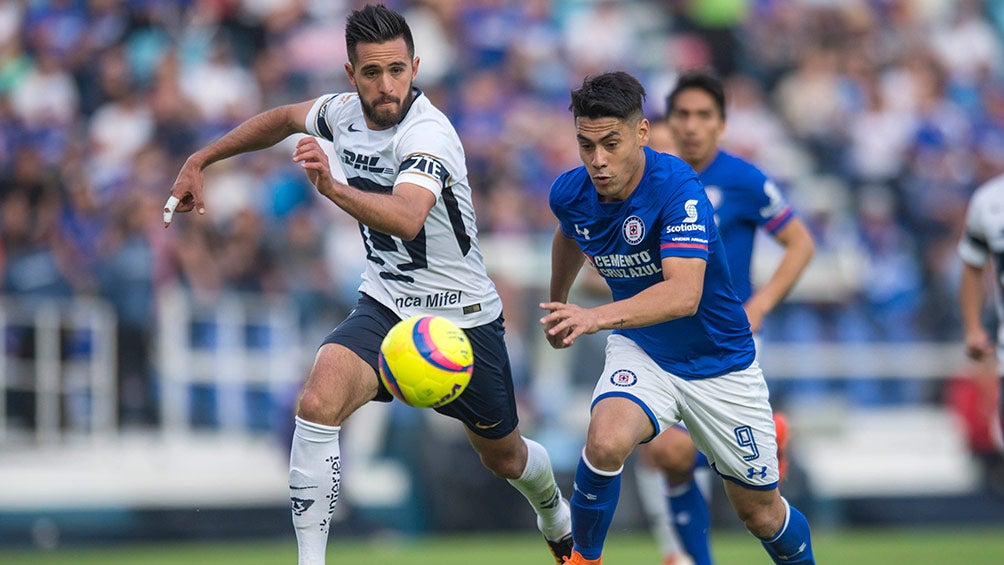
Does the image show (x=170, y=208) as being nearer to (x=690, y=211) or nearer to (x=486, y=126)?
(x=690, y=211)

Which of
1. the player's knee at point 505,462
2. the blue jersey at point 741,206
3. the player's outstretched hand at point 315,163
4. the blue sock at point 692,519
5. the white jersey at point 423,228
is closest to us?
the player's outstretched hand at point 315,163

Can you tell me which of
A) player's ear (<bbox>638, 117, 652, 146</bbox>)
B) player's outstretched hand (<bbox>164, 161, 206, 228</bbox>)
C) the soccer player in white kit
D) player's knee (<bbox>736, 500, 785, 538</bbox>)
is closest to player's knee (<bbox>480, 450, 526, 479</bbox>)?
the soccer player in white kit

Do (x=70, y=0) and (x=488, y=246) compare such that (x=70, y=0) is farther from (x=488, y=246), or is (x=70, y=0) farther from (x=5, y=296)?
(x=488, y=246)

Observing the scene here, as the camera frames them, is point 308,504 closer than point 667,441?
Yes

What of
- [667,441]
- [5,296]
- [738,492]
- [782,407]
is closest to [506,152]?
[782,407]

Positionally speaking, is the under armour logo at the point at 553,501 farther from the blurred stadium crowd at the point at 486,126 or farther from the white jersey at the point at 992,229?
the blurred stadium crowd at the point at 486,126

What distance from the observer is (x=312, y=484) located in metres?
6.34

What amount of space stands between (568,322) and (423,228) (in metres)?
1.43

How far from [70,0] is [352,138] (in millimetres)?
10447

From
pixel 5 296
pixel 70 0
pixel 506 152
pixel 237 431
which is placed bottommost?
pixel 237 431

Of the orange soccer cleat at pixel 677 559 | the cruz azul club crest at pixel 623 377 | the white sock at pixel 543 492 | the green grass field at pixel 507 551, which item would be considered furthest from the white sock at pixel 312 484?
the green grass field at pixel 507 551

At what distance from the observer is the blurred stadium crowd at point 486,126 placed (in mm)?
13617

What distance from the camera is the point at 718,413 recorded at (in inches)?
259

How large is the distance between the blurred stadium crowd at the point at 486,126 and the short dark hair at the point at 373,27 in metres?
7.07
